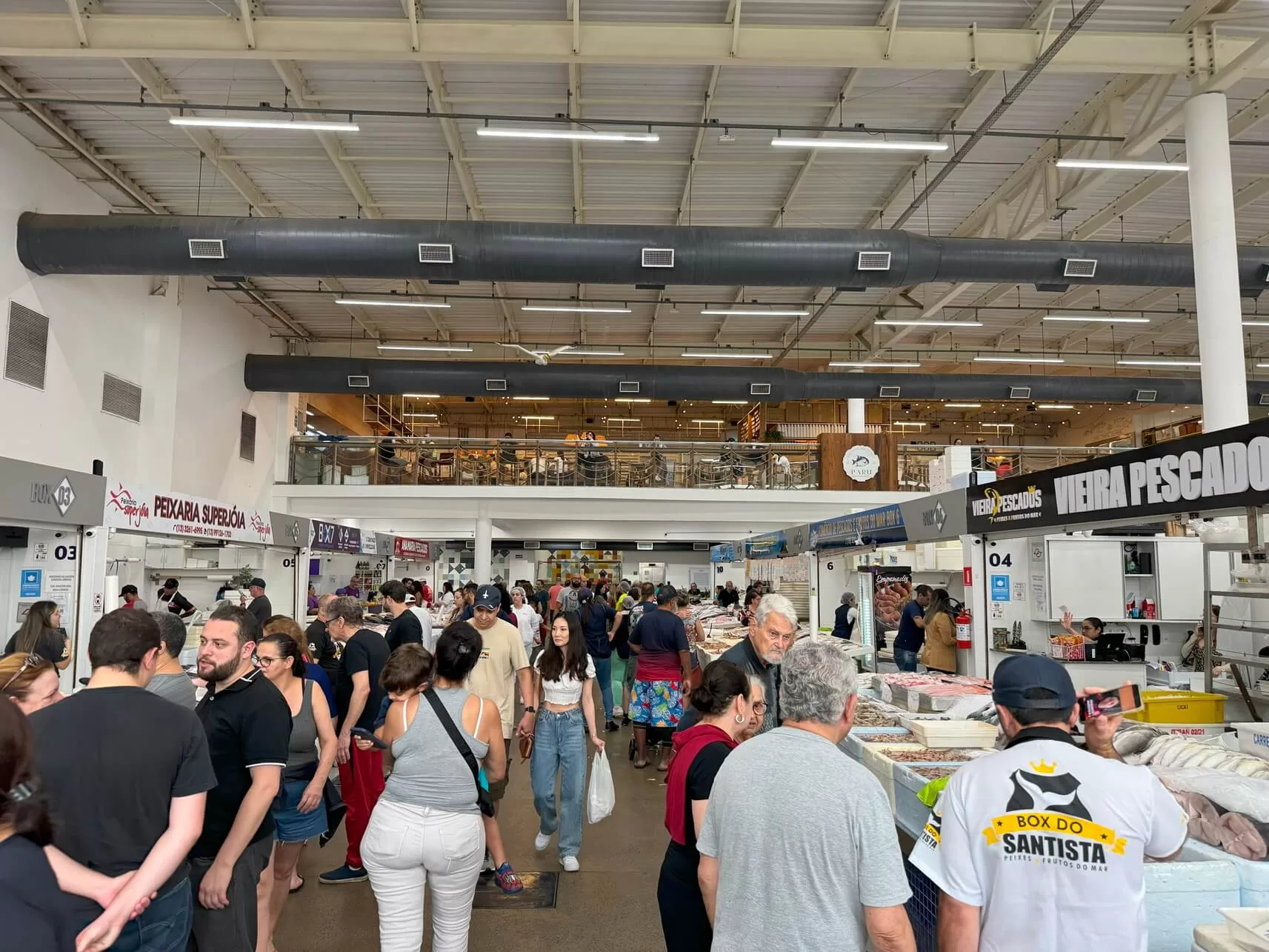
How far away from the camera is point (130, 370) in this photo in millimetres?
13148

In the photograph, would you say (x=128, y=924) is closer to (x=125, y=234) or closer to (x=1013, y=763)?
(x=1013, y=763)

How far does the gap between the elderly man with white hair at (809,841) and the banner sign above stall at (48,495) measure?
5570mm

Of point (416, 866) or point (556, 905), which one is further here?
point (556, 905)

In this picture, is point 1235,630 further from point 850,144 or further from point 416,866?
point 850,144

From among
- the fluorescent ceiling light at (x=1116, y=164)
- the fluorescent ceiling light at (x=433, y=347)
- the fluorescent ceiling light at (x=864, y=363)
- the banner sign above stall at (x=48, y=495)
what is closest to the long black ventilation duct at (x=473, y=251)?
the fluorescent ceiling light at (x=1116, y=164)

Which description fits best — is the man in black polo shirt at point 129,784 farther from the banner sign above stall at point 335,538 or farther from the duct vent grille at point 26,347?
the banner sign above stall at point 335,538

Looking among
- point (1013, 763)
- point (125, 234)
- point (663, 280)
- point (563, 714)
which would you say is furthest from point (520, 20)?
point (1013, 763)

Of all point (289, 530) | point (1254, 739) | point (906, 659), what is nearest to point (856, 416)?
point (906, 659)

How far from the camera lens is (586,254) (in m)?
10.4

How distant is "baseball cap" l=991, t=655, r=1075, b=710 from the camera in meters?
2.11

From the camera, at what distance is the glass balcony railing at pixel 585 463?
18.1 m

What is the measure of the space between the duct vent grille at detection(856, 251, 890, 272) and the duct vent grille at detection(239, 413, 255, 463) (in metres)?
12.3

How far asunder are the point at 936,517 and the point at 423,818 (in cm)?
605

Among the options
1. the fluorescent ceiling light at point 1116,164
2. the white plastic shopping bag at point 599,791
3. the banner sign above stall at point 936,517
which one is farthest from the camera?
the fluorescent ceiling light at point 1116,164
